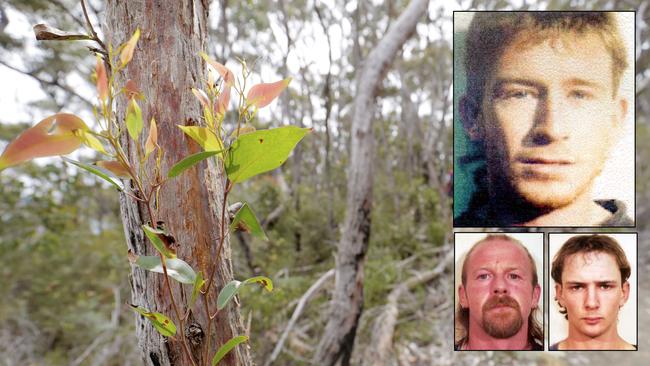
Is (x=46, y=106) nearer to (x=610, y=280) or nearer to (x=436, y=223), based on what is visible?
(x=436, y=223)

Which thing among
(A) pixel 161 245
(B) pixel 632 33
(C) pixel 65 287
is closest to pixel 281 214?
(C) pixel 65 287

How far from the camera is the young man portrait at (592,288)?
790 millimetres

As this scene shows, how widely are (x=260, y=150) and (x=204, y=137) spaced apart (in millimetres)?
50

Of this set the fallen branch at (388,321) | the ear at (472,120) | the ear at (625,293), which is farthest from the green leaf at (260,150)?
the fallen branch at (388,321)

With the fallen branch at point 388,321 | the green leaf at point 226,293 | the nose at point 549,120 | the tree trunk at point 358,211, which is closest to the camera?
the green leaf at point 226,293

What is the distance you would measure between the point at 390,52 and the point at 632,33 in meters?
0.64

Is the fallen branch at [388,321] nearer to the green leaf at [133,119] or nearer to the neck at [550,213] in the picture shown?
the neck at [550,213]

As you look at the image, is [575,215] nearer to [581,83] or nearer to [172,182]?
[581,83]

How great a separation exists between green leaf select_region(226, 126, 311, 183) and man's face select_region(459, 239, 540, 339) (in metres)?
0.48

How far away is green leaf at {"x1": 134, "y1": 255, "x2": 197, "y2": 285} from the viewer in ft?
1.40

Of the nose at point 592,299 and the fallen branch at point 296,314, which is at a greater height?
the nose at point 592,299

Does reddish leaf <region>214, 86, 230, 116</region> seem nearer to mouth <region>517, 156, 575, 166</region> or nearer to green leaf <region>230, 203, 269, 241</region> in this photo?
green leaf <region>230, 203, 269, 241</region>

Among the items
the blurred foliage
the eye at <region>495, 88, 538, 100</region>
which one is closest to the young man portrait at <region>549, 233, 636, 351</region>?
the eye at <region>495, 88, 538, 100</region>

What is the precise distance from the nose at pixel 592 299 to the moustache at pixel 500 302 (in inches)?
4.4
